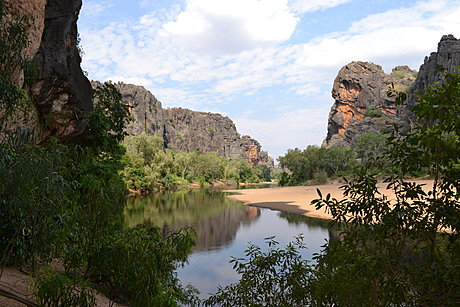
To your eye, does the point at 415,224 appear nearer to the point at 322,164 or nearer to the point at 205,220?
the point at 205,220

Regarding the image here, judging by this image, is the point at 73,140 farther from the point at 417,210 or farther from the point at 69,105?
the point at 417,210

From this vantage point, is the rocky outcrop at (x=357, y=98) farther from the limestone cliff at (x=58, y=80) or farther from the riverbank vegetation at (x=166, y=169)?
the limestone cliff at (x=58, y=80)

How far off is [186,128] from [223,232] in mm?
111040

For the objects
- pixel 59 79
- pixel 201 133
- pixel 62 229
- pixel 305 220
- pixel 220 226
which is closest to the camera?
pixel 62 229

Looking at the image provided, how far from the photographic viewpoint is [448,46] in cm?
5197

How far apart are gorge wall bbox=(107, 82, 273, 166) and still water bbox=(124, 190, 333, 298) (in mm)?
49124

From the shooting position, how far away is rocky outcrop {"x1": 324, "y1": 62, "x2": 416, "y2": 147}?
79625 millimetres

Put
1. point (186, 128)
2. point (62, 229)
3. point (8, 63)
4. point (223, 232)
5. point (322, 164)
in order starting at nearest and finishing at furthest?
point (62, 229) < point (8, 63) < point (223, 232) < point (322, 164) < point (186, 128)

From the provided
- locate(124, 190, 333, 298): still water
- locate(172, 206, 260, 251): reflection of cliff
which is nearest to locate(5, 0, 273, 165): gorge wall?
locate(124, 190, 333, 298): still water

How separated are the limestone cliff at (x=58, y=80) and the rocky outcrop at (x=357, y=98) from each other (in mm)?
75018

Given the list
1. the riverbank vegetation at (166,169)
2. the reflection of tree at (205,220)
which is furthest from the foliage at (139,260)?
the riverbank vegetation at (166,169)

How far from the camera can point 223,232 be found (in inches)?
795

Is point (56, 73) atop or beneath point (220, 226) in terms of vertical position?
atop

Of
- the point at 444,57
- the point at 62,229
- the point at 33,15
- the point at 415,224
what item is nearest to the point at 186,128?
the point at 444,57
